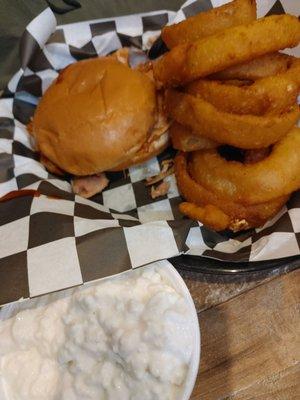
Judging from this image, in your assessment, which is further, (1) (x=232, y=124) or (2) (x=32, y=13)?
(2) (x=32, y=13)

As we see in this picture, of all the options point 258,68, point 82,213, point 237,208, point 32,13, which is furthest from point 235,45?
point 32,13

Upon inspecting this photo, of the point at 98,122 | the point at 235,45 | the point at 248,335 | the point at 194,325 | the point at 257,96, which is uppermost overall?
the point at 235,45

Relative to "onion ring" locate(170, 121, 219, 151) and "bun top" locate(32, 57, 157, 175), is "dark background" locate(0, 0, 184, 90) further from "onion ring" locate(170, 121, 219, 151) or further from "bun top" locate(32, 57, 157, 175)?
"onion ring" locate(170, 121, 219, 151)

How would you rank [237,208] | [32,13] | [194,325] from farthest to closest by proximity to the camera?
[32,13]
[237,208]
[194,325]

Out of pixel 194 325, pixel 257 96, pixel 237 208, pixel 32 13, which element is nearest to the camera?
pixel 194 325

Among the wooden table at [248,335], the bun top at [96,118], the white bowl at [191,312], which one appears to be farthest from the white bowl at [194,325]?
the bun top at [96,118]

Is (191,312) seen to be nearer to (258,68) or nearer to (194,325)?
(194,325)
